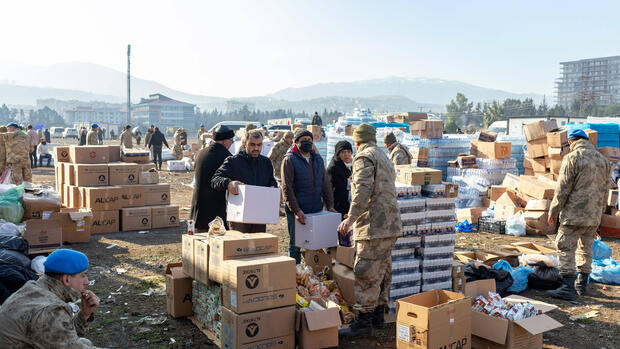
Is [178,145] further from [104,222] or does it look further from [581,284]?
[581,284]

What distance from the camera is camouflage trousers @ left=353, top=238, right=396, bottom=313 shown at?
15.5ft

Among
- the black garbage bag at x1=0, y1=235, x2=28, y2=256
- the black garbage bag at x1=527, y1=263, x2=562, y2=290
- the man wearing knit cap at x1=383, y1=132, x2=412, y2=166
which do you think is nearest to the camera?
the black garbage bag at x1=0, y1=235, x2=28, y2=256

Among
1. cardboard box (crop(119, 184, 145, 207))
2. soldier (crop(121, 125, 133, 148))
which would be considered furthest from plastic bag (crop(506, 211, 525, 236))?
soldier (crop(121, 125, 133, 148))

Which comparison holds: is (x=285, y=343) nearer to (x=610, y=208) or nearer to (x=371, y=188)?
(x=371, y=188)

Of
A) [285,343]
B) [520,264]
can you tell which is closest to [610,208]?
[520,264]

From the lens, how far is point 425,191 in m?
5.60

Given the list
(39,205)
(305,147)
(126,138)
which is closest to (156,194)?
(39,205)

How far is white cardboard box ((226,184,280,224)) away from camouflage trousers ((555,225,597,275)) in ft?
11.9

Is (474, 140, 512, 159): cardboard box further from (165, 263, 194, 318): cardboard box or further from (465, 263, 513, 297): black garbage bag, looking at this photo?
(165, 263, 194, 318): cardboard box

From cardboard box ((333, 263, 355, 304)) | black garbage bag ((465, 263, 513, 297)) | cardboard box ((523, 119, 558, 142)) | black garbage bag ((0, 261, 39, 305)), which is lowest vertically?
black garbage bag ((465, 263, 513, 297))

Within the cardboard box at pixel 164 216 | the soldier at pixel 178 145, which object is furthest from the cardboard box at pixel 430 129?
the soldier at pixel 178 145

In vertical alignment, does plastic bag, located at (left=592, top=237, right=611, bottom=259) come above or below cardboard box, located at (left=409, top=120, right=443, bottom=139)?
below

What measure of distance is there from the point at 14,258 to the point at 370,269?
376cm

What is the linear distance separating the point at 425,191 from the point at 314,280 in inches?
63.3
